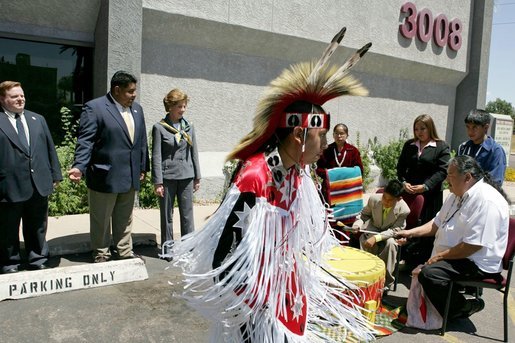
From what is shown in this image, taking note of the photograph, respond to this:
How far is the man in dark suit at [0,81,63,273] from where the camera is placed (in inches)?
181

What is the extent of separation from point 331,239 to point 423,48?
12.5 metres

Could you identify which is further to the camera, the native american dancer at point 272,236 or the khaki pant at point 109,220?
the khaki pant at point 109,220

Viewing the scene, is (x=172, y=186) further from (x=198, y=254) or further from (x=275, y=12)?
(x=275, y=12)

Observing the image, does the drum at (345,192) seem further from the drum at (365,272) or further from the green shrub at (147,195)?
the green shrub at (147,195)

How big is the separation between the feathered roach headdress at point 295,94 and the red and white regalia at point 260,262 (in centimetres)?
9

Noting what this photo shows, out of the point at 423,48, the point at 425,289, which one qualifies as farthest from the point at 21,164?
the point at 423,48

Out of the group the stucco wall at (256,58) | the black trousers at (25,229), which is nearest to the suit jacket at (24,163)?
the black trousers at (25,229)

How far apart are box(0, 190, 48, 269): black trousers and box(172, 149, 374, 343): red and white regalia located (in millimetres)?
3372

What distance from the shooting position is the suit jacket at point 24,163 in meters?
4.57

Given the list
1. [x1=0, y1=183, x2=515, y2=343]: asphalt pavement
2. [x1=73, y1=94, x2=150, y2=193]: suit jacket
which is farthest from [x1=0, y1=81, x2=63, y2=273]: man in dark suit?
[x1=0, y1=183, x2=515, y2=343]: asphalt pavement

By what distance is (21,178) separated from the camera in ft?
15.2

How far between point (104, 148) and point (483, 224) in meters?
3.81

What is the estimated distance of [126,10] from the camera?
783cm

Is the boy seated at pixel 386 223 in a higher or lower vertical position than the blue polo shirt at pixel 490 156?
lower
